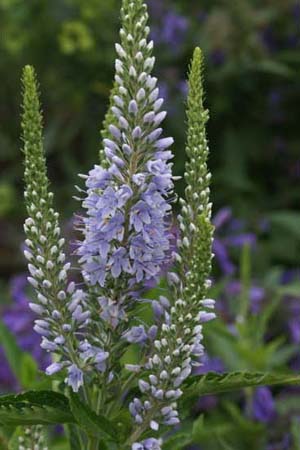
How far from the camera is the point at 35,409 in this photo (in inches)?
54.7

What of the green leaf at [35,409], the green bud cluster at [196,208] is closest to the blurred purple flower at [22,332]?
the green leaf at [35,409]

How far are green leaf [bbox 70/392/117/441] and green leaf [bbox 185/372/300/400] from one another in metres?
0.14

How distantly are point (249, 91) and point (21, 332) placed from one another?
6.46 ft

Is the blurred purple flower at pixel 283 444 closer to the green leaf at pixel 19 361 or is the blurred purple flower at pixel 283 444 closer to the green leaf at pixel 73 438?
the green leaf at pixel 19 361

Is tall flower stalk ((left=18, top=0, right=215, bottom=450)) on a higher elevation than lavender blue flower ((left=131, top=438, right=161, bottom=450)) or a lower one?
higher

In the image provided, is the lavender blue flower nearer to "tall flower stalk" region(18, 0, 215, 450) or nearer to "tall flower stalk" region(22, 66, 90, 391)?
"tall flower stalk" region(18, 0, 215, 450)

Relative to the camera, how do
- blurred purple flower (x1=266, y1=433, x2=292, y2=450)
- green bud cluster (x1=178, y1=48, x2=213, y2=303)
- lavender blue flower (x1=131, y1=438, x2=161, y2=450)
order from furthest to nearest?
blurred purple flower (x1=266, y1=433, x2=292, y2=450) → lavender blue flower (x1=131, y1=438, x2=161, y2=450) → green bud cluster (x1=178, y1=48, x2=213, y2=303)

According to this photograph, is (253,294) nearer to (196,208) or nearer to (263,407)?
(263,407)

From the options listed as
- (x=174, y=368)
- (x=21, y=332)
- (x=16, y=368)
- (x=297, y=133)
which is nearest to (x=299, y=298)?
(x=21, y=332)

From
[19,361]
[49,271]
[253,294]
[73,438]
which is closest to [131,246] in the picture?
[49,271]

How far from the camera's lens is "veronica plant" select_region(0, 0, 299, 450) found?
1.34 metres

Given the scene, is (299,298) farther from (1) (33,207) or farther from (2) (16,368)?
(1) (33,207)

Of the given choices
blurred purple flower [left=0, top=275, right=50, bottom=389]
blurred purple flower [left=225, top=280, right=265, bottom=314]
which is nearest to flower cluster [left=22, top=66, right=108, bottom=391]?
blurred purple flower [left=0, top=275, right=50, bottom=389]

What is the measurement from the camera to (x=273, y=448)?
2.61 metres
